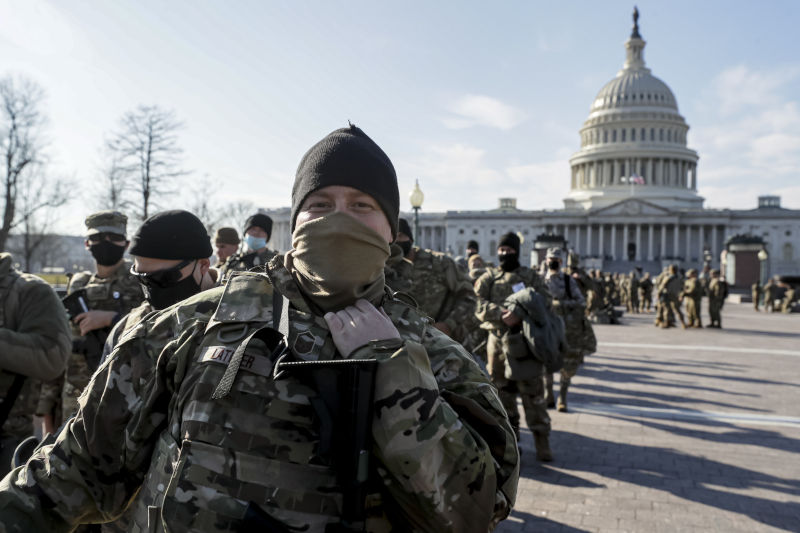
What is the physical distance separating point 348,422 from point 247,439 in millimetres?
270

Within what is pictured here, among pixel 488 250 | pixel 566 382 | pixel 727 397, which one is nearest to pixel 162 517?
pixel 566 382

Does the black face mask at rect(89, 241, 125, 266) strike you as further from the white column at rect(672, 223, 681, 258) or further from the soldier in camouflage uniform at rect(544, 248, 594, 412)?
the white column at rect(672, 223, 681, 258)

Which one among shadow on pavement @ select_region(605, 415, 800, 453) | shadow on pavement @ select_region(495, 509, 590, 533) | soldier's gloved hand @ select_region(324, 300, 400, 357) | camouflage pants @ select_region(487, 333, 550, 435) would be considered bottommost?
shadow on pavement @ select_region(495, 509, 590, 533)

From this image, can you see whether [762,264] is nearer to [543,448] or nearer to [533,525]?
[543,448]

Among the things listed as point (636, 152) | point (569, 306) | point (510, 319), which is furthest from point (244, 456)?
point (636, 152)

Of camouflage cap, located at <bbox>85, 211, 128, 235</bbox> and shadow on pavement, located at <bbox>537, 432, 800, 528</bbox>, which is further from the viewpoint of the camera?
shadow on pavement, located at <bbox>537, 432, 800, 528</bbox>

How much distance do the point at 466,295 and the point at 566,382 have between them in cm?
344

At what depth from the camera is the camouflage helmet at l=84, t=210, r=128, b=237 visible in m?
5.05

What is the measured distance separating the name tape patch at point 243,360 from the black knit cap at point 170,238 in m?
1.69

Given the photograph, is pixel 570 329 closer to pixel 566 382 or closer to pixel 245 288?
pixel 566 382

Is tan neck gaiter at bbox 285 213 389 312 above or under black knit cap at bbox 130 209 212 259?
under

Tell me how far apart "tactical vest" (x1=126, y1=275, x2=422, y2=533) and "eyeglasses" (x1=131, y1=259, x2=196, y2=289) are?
5.36 ft

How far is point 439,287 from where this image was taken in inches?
257

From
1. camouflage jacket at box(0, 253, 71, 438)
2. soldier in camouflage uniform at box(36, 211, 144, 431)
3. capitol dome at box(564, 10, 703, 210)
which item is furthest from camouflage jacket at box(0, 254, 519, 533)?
capitol dome at box(564, 10, 703, 210)
